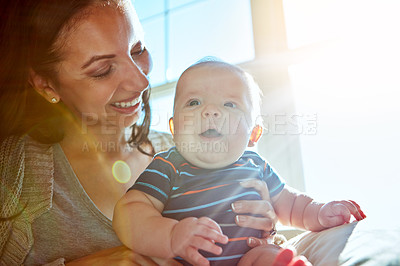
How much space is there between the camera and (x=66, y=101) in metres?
1.43

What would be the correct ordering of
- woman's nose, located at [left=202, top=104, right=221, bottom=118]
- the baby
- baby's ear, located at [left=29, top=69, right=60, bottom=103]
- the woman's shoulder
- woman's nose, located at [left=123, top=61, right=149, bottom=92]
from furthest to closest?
the woman's shoulder, baby's ear, located at [left=29, top=69, right=60, bottom=103], woman's nose, located at [left=123, top=61, right=149, bottom=92], woman's nose, located at [left=202, top=104, right=221, bottom=118], the baby

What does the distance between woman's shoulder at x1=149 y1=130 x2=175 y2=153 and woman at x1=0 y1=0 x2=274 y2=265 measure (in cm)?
43

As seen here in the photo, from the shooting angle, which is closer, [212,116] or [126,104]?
[212,116]

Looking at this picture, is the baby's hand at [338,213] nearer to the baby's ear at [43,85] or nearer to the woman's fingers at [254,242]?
the woman's fingers at [254,242]

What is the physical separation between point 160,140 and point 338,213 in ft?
3.99

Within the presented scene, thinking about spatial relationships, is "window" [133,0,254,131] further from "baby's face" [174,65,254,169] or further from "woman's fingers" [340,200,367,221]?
"woman's fingers" [340,200,367,221]

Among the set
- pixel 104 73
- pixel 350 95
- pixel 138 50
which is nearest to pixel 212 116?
pixel 104 73

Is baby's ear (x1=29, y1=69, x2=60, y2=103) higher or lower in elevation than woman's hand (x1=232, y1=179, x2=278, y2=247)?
higher

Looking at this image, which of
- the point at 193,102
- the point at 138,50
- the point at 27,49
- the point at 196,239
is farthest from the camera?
the point at 138,50

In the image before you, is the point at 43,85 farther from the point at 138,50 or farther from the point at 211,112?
the point at 211,112

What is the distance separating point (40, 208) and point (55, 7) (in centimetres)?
87

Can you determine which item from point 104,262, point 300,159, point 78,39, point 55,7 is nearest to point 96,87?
point 78,39

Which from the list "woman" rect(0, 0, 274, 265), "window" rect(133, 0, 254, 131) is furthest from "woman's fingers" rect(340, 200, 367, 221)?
"window" rect(133, 0, 254, 131)

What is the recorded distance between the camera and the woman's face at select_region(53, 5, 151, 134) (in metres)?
1.23
